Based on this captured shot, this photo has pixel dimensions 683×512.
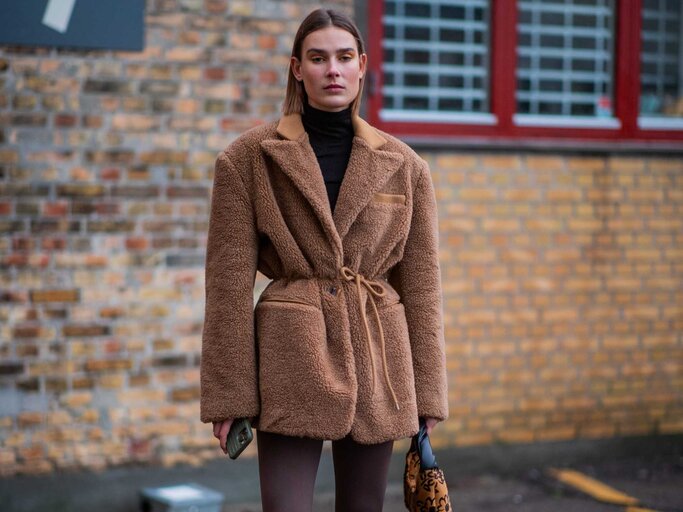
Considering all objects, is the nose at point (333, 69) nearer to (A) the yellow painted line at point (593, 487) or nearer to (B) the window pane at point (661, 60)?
(A) the yellow painted line at point (593, 487)

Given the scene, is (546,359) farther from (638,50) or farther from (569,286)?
(638,50)

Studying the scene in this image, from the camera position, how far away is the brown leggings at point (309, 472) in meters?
3.10

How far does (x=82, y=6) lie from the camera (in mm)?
5449

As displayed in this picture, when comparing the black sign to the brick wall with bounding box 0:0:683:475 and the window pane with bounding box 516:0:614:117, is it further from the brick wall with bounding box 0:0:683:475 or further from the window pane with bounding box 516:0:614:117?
the window pane with bounding box 516:0:614:117

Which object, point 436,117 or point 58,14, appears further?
point 436,117

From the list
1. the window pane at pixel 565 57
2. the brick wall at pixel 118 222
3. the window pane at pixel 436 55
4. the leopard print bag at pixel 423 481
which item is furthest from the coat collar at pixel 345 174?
the window pane at pixel 565 57

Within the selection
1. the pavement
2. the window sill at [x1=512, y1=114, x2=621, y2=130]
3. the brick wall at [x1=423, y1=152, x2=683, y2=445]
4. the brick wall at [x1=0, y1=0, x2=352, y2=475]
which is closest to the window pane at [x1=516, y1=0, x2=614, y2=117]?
the window sill at [x1=512, y1=114, x2=621, y2=130]

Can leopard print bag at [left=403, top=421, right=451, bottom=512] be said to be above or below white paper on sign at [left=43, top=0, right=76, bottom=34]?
below

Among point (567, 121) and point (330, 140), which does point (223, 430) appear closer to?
point (330, 140)

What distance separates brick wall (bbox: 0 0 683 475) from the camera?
5449mm

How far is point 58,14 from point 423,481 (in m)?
3.25

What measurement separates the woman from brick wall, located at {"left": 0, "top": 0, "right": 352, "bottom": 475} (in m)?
2.47

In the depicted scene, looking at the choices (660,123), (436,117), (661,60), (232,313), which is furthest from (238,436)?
(661,60)

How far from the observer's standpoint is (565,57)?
6.86 metres
